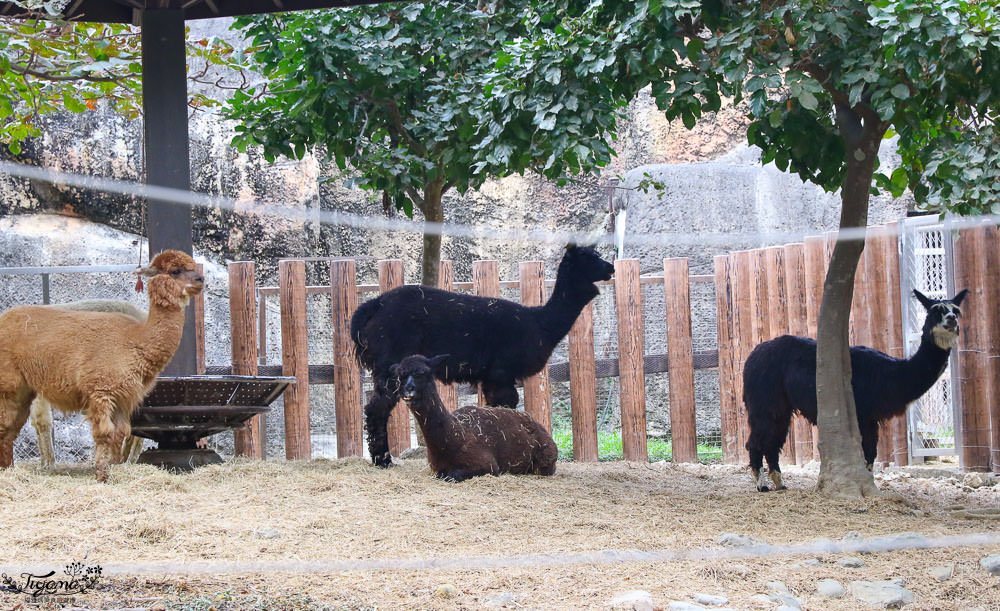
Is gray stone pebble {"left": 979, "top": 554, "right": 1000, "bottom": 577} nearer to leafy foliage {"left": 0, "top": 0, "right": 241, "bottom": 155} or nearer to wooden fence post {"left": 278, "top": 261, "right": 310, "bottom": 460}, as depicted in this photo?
wooden fence post {"left": 278, "top": 261, "right": 310, "bottom": 460}

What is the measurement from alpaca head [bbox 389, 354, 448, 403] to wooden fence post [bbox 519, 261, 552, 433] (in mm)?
2560

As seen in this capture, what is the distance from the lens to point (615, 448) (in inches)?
506

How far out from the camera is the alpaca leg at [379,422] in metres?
7.70

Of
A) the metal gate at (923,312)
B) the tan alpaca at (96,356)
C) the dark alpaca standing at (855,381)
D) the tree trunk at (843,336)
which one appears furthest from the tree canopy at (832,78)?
the tan alpaca at (96,356)

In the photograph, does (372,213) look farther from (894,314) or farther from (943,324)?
(943,324)

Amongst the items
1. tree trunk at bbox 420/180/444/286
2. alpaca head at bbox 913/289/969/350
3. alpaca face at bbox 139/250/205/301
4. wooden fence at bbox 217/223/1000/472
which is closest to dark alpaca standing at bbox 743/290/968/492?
alpaca head at bbox 913/289/969/350

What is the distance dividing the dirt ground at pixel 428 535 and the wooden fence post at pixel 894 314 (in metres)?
1.49

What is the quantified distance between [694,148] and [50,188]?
9.94 metres

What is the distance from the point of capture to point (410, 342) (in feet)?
25.8

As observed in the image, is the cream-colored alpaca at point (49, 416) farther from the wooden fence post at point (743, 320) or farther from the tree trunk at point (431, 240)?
the wooden fence post at point (743, 320)

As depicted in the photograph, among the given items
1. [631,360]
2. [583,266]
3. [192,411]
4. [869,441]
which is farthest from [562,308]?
[192,411]

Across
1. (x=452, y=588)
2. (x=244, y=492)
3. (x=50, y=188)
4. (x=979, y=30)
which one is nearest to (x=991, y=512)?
(x=979, y=30)

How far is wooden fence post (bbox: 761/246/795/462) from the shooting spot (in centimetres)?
956

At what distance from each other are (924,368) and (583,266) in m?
2.86
